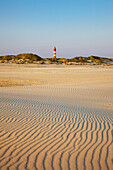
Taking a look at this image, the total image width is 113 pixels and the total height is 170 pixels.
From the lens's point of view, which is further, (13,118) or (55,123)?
(13,118)

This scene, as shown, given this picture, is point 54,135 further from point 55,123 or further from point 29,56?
point 29,56

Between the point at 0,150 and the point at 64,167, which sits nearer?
the point at 64,167

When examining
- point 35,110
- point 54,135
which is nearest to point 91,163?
point 54,135

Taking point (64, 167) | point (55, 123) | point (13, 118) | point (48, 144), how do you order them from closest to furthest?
point (64, 167) < point (48, 144) < point (55, 123) < point (13, 118)

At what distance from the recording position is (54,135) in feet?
14.9

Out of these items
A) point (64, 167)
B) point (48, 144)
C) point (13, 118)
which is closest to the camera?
point (64, 167)

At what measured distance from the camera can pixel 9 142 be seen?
4086 millimetres

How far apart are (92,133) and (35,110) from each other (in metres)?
2.91

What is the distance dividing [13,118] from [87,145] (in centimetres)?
275

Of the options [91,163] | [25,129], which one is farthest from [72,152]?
[25,129]

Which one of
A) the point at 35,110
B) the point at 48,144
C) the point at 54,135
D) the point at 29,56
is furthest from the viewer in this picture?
the point at 29,56

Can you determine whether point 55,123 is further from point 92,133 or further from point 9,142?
point 9,142

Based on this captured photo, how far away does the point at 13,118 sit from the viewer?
593 centimetres

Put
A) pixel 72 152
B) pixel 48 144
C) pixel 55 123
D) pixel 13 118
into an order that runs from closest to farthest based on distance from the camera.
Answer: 1. pixel 72 152
2. pixel 48 144
3. pixel 55 123
4. pixel 13 118
